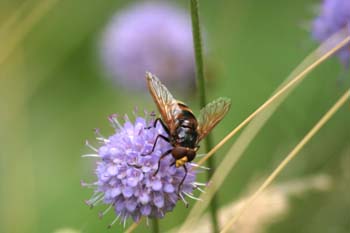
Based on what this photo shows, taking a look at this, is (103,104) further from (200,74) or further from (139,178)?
(139,178)

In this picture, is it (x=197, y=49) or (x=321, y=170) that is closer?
(x=197, y=49)

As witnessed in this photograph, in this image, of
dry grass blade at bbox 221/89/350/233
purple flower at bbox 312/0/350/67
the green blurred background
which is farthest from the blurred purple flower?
dry grass blade at bbox 221/89/350/233

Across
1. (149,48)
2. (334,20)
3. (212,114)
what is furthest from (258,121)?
(149,48)

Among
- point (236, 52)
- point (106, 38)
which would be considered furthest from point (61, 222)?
point (236, 52)

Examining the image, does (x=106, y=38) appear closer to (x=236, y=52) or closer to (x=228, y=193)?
(x=236, y=52)

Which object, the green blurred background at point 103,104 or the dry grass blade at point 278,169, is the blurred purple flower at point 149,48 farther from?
the dry grass blade at point 278,169

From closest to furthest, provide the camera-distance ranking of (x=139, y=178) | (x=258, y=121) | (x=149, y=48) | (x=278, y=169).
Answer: (x=139, y=178) < (x=278, y=169) < (x=258, y=121) < (x=149, y=48)
